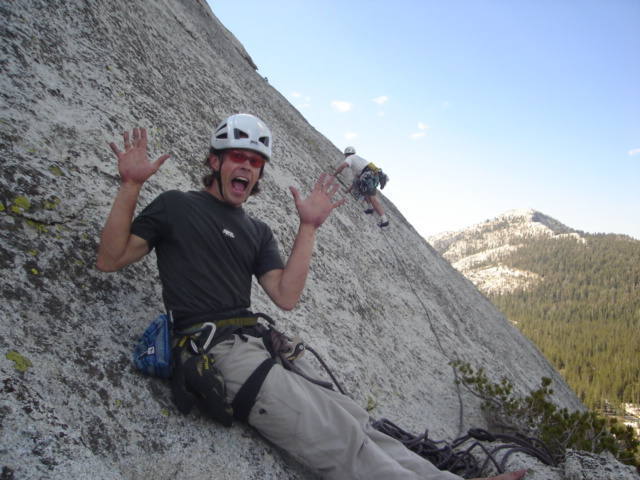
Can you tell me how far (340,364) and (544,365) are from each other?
12.4 metres

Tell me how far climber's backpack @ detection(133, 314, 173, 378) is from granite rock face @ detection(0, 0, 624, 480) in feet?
0.38

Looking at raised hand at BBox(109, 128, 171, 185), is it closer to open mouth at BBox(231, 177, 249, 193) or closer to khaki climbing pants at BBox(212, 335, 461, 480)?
open mouth at BBox(231, 177, 249, 193)

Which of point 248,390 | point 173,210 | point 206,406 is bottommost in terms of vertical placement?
point 206,406

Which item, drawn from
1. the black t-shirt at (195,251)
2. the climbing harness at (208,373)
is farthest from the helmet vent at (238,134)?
the climbing harness at (208,373)

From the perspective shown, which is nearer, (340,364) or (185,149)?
(340,364)

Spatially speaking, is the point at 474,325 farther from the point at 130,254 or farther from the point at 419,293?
the point at 130,254

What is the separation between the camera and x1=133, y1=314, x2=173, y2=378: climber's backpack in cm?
319

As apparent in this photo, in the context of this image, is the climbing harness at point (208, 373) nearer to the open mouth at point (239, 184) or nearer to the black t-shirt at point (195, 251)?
the black t-shirt at point (195, 251)

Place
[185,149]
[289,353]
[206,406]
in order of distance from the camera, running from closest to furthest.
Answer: [206,406] → [289,353] → [185,149]

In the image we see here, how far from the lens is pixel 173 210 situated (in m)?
3.49

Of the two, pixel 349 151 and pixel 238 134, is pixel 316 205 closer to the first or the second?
pixel 238 134

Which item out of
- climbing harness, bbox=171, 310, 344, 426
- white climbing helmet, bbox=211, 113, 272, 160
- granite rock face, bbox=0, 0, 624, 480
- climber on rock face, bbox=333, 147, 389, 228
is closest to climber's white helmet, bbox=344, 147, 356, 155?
climber on rock face, bbox=333, 147, 389, 228

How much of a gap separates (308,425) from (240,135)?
8.40ft

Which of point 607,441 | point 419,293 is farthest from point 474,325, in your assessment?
point 607,441
